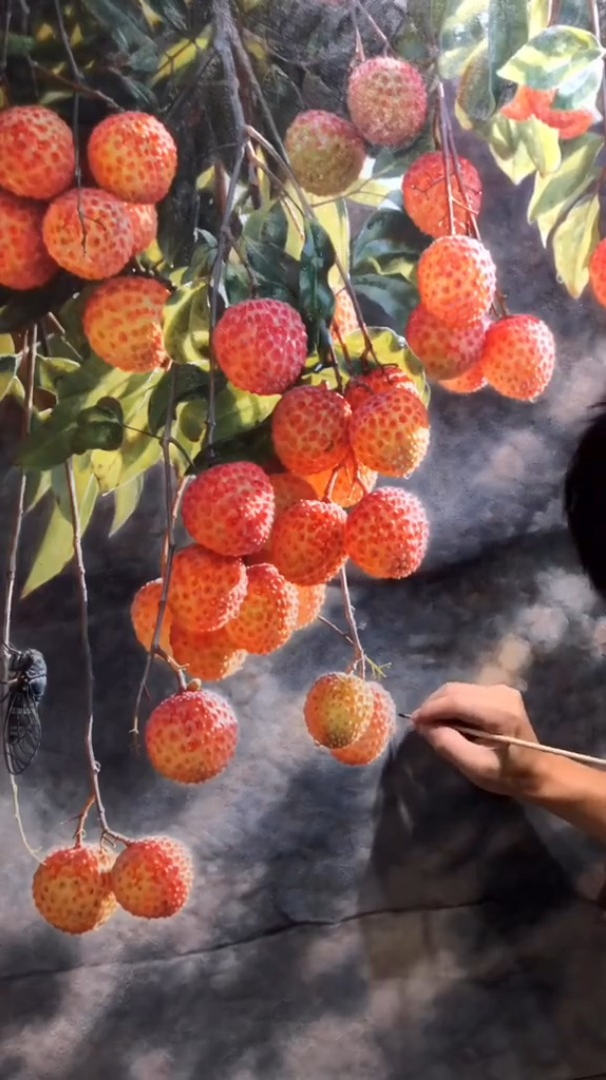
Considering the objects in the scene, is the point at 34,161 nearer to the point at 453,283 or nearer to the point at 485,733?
the point at 453,283

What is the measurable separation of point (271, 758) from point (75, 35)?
2.15 ft

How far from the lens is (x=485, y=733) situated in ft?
3.39

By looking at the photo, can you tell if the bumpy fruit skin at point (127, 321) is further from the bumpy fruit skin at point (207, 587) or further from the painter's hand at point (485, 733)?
the painter's hand at point (485, 733)

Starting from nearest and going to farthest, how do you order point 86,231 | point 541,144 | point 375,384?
point 86,231
point 375,384
point 541,144

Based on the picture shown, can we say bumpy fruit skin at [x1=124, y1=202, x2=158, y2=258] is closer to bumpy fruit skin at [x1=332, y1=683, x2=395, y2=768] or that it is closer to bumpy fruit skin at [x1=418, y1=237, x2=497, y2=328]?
bumpy fruit skin at [x1=418, y1=237, x2=497, y2=328]

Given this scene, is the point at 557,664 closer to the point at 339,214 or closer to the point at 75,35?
the point at 339,214

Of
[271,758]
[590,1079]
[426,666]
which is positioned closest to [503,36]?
[426,666]

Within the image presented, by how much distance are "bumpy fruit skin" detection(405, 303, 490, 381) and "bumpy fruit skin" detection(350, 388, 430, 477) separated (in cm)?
5

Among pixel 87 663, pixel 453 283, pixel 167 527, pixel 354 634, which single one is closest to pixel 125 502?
pixel 167 527

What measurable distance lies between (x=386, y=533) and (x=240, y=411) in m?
0.17

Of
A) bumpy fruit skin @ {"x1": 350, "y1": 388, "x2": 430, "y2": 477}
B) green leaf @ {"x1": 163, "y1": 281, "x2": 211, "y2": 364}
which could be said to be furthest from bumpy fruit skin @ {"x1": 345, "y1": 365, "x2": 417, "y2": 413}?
green leaf @ {"x1": 163, "y1": 281, "x2": 211, "y2": 364}

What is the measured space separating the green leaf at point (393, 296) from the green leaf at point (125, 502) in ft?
0.88

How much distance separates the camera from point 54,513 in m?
0.94

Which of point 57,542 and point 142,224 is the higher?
point 142,224
